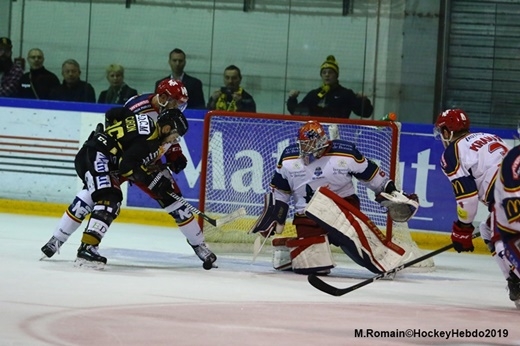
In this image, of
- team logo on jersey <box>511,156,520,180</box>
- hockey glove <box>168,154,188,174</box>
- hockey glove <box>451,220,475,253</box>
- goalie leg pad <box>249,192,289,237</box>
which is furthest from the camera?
goalie leg pad <box>249,192,289,237</box>

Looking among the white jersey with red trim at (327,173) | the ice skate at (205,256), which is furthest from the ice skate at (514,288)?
the ice skate at (205,256)

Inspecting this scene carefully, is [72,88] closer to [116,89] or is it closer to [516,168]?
[116,89]

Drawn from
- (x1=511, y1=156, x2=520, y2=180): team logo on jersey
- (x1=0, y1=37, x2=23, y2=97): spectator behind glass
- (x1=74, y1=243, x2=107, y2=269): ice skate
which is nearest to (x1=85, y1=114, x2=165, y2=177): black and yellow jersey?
(x1=74, y1=243, x2=107, y2=269): ice skate

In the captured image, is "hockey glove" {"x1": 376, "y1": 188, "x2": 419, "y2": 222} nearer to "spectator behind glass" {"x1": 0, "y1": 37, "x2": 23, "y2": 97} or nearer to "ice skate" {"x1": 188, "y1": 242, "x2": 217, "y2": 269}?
"ice skate" {"x1": 188, "y1": 242, "x2": 217, "y2": 269}

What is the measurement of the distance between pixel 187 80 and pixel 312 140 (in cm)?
312

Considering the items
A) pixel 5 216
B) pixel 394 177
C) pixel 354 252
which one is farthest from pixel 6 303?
pixel 5 216

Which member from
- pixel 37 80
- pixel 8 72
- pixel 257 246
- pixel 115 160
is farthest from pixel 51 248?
pixel 8 72

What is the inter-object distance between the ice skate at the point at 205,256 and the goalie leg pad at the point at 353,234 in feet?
2.24

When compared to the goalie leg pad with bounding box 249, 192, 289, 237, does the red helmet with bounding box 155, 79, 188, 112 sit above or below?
above

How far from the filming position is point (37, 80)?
11.0m

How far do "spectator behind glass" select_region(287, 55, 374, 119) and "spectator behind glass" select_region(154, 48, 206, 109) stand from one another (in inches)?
31.2

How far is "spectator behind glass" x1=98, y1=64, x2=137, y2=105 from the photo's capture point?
35.9 ft

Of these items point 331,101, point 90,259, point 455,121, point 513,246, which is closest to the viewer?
point 513,246

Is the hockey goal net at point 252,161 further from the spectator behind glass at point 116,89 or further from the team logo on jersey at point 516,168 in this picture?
the team logo on jersey at point 516,168
